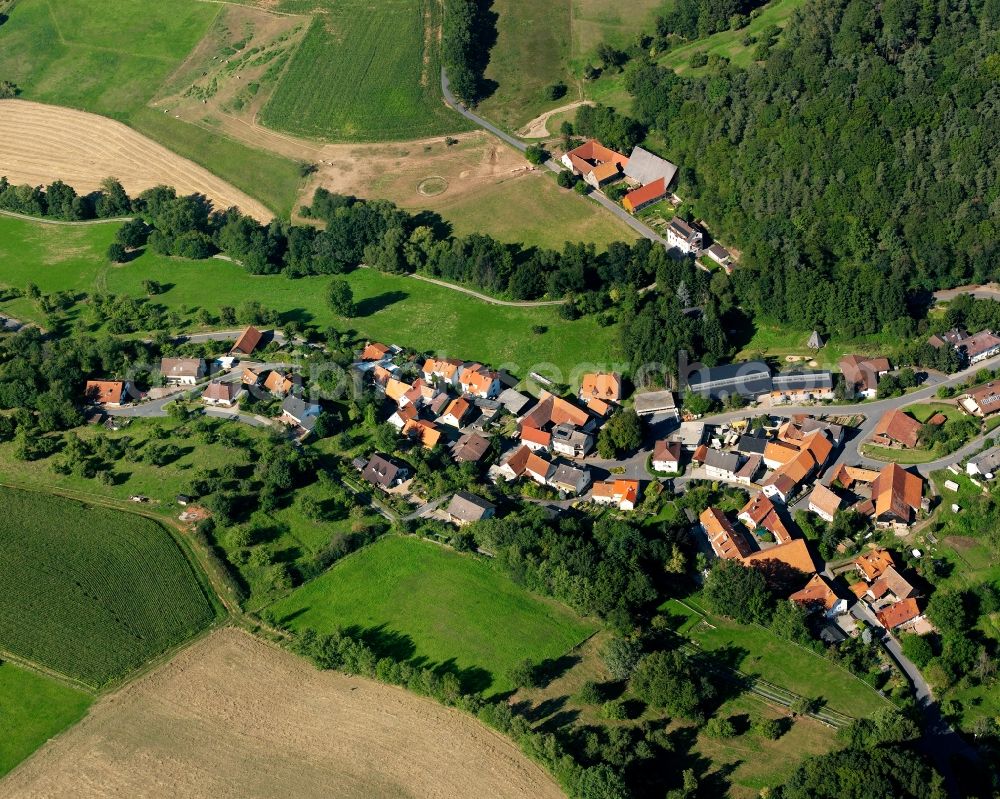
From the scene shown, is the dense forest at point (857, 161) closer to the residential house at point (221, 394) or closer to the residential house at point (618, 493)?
the residential house at point (618, 493)

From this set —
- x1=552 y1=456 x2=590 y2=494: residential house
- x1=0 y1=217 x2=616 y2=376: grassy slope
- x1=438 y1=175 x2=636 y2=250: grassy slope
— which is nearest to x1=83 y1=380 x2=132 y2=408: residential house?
x1=0 y1=217 x2=616 y2=376: grassy slope

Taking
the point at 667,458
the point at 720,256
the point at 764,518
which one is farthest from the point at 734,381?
the point at 720,256

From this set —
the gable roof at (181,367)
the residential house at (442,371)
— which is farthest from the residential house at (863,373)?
the gable roof at (181,367)

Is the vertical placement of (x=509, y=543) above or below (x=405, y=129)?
below

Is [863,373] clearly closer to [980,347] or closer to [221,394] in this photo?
[980,347]

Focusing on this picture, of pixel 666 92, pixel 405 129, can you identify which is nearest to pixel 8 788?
pixel 405 129

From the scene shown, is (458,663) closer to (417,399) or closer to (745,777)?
(745,777)
